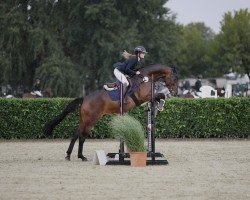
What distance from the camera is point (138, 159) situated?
15.3m

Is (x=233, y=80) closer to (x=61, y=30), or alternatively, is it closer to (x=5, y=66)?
(x=61, y=30)

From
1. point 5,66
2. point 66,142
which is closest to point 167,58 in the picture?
point 5,66

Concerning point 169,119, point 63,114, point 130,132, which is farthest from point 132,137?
point 169,119

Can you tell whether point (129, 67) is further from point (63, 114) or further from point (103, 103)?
point (63, 114)

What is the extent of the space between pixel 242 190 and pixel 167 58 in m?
39.9

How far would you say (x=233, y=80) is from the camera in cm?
7088

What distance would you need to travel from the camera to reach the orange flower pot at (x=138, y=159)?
15.3 m

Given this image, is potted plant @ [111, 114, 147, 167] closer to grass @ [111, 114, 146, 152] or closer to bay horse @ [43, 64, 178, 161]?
grass @ [111, 114, 146, 152]

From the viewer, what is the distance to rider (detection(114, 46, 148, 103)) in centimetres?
1617

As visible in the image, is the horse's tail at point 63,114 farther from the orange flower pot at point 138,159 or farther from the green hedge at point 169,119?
the green hedge at point 169,119

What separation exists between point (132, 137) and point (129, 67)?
198 cm

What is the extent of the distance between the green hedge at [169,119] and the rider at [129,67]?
7.25 metres

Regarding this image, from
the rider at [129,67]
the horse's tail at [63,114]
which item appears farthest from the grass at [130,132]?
the horse's tail at [63,114]

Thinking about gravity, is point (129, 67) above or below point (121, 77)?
above
